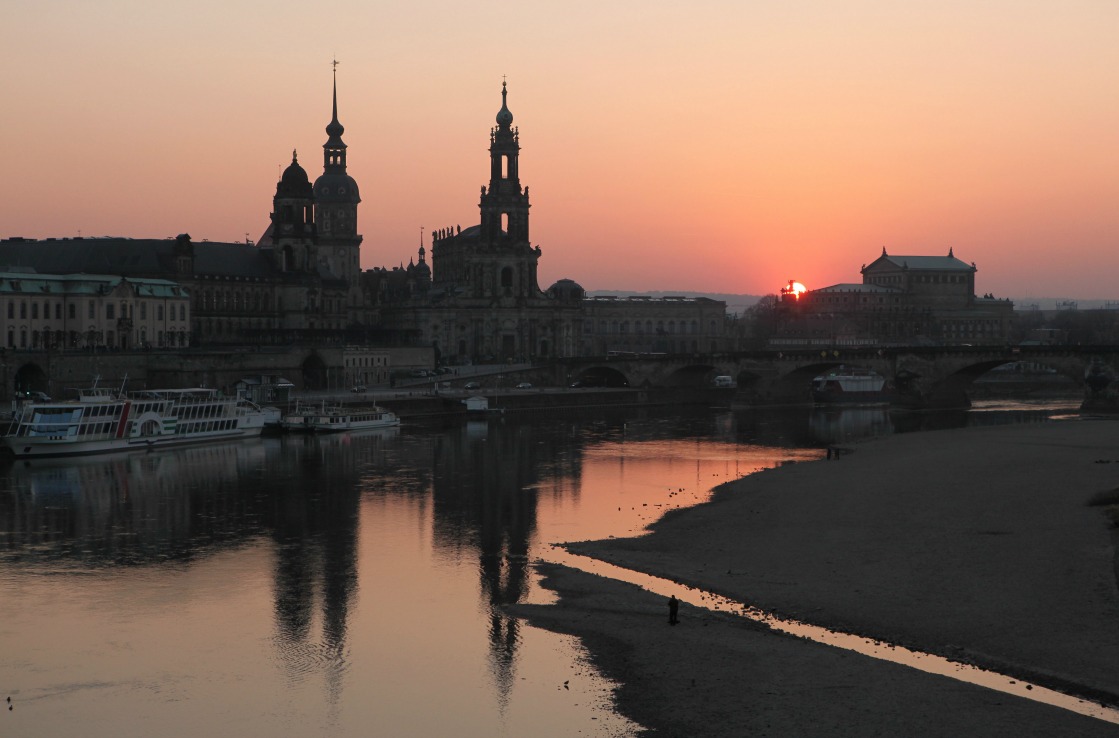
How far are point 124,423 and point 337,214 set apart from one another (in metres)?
88.8

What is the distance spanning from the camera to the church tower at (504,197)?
15575cm

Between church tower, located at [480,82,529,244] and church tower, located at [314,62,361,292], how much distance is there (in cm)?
1709

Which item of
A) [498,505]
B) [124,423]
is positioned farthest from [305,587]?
[124,423]

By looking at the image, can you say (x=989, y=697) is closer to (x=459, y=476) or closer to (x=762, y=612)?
(x=762, y=612)

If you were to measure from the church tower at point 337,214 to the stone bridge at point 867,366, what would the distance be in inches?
1612

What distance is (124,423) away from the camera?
249 ft

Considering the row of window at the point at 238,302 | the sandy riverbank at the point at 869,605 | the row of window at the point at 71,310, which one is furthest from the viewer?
the row of window at the point at 238,302

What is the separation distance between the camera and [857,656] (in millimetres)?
29797

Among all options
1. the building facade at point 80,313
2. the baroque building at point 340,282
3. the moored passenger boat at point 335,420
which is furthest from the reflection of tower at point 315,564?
the baroque building at point 340,282

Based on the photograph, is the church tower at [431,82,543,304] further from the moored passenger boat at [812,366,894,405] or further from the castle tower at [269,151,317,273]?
the moored passenger boat at [812,366,894,405]

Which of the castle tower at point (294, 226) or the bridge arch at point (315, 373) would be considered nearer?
the bridge arch at point (315, 373)

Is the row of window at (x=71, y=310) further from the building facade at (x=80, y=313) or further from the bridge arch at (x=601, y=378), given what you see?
the bridge arch at (x=601, y=378)

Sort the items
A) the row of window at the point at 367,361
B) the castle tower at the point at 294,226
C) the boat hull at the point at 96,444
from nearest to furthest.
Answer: the boat hull at the point at 96,444 → the row of window at the point at 367,361 → the castle tower at the point at 294,226

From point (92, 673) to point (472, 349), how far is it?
4899 inches
